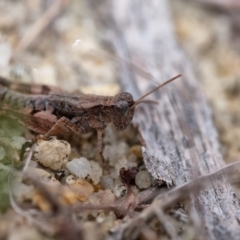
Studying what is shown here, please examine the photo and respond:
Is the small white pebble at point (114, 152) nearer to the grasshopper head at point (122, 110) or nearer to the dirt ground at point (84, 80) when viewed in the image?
the dirt ground at point (84, 80)

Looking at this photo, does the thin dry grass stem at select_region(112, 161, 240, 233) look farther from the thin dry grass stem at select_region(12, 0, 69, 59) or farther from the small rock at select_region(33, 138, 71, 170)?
the thin dry grass stem at select_region(12, 0, 69, 59)

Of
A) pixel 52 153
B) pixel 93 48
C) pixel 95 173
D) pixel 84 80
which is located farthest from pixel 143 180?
pixel 93 48

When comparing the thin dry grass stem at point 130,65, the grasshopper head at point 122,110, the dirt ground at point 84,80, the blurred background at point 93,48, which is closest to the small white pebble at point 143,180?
the dirt ground at point 84,80

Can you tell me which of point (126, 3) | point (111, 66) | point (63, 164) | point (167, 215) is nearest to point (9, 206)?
point (63, 164)

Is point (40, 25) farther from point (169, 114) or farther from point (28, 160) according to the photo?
point (28, 160)

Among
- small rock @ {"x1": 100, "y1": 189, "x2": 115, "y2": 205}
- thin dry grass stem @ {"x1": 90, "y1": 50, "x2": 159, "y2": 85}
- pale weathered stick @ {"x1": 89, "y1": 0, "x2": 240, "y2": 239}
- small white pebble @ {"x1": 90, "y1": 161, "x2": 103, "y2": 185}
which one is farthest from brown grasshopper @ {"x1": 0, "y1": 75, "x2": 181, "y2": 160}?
thin dry grass stem @ {"x1": 90, "y1": 50, "x2": 159, "y2": 85}

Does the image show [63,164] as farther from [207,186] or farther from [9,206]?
[207,186]

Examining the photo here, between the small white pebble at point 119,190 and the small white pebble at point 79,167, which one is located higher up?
the small white pebble at point 79,167
